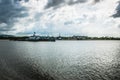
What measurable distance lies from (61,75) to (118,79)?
9.53 m

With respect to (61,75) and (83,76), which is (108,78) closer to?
(83,76)

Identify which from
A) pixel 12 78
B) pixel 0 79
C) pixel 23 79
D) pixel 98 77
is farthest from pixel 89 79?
pixel 0 79

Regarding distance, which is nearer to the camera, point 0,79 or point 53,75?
point 0,79

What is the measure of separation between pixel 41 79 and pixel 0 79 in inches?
243

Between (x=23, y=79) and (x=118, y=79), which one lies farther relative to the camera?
(x=118, y=79)

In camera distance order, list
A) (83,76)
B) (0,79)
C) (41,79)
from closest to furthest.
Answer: (0,79)
(41,79)
(83,76)

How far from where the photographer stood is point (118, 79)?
25.4 meters

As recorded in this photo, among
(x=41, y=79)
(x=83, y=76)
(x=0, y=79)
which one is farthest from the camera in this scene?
(x=83, y=76)

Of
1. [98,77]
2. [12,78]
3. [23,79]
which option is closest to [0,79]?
[12,78]

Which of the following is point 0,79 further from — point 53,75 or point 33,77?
point 53,75

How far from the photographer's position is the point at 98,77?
85.8 ft

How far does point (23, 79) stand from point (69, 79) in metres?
7.29

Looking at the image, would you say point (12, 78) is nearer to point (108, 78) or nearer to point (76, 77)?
point (76, 77)

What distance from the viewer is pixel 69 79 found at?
82.8ft
